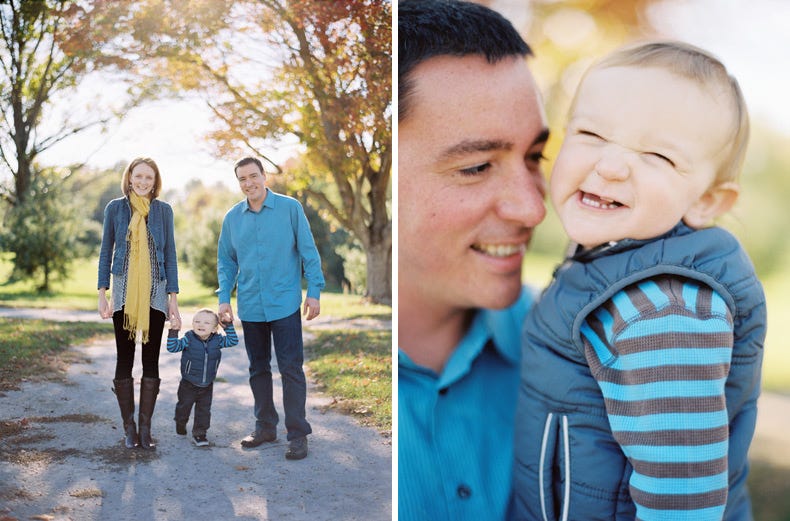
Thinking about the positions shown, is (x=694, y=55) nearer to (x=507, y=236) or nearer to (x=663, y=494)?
(x=507, y=236)

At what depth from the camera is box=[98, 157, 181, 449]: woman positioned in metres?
2.74

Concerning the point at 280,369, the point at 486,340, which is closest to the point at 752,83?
the point at 486,340

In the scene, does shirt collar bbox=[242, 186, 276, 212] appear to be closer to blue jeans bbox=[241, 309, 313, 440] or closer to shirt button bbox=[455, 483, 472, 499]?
blue jeans bbox=[241, 309, 313, 440]

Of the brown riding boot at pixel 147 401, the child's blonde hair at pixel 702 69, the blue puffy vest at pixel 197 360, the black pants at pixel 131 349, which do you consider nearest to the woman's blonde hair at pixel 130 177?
the black pants at pixel 131 349

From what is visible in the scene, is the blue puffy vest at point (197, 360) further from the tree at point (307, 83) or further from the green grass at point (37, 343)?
the tree at point (307, 83)

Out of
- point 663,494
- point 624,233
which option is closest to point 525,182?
point 624,233

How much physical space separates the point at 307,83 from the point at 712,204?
165 centimetres

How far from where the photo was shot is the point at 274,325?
9.38 feet

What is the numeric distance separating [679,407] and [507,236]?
747mm

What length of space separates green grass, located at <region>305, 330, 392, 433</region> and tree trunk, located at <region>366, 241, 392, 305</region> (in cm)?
15

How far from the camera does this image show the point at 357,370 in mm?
2951

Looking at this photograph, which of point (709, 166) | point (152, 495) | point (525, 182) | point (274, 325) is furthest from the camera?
point (274, 325)

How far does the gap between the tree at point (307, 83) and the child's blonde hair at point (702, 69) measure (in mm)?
1107

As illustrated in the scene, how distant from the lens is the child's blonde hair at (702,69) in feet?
6.54
